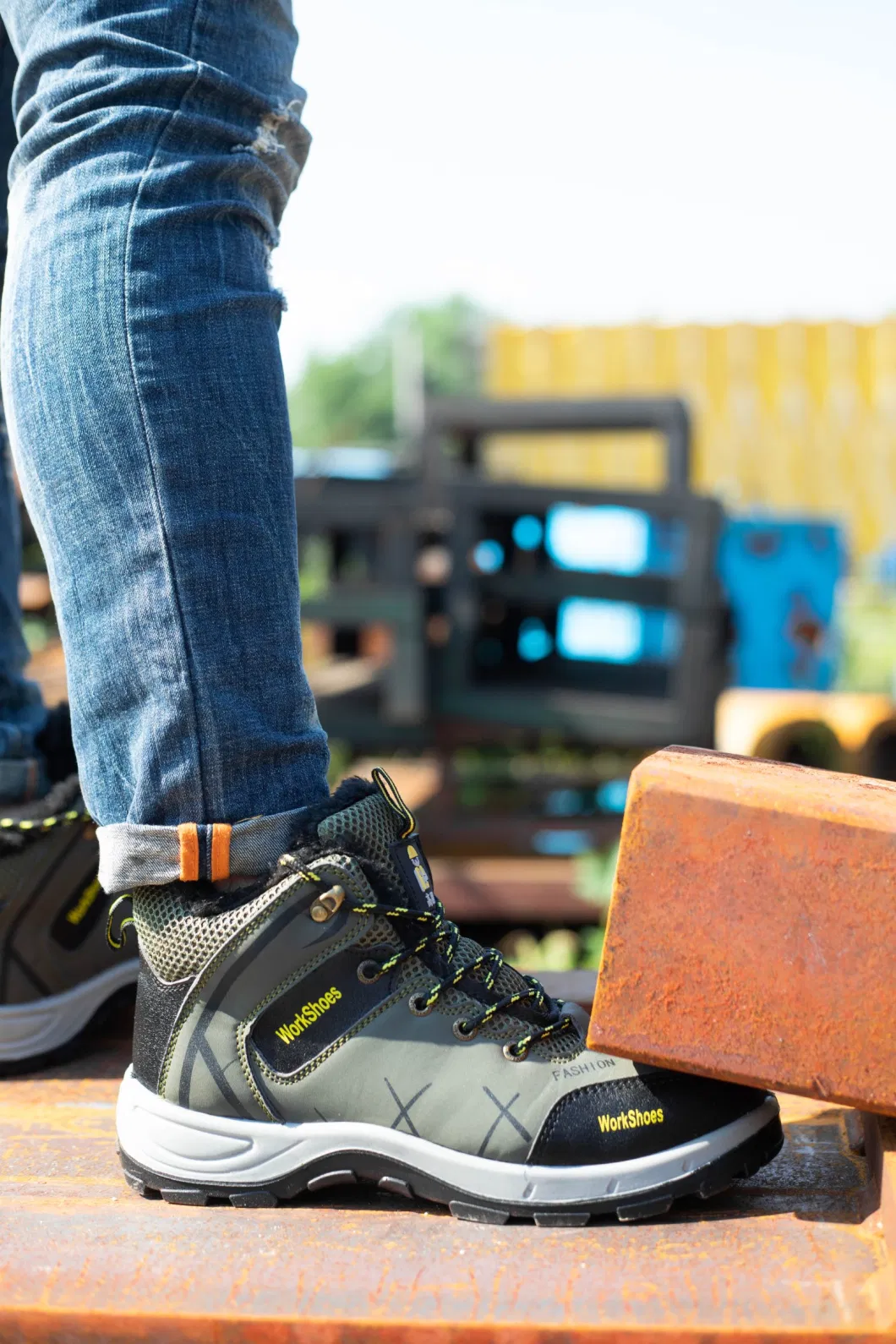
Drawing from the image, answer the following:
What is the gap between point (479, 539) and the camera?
4586mm

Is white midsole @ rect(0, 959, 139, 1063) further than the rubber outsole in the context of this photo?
Yes

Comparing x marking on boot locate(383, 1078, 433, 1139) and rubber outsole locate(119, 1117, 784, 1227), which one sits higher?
x marking on boot locate(383, 1078, 433, 1139)

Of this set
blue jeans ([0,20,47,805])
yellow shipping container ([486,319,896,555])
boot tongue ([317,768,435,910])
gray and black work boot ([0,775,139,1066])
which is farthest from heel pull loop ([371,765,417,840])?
yellow shipping container ([486,319,896,555])

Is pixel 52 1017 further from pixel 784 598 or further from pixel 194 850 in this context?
pixel 784 598

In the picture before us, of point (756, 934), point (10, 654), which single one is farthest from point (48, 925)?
point (756, 934)

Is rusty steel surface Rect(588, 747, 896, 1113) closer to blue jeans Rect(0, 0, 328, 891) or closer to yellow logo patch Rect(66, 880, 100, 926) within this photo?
blue jeans Rect(0, 0, 328, 891)

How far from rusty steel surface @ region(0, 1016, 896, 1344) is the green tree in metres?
40.6

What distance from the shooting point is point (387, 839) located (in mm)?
1103

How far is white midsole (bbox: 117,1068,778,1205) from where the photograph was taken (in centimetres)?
102

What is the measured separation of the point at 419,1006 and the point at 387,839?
0.49 ft

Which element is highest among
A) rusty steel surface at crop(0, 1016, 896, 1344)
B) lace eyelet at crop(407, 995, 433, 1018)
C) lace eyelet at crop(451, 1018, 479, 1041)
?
lace eyelet at crop(407, 995, 433, 1018)

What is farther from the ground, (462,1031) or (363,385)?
(363,385)

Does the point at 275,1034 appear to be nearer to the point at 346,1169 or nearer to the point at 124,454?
the point at 346,1169

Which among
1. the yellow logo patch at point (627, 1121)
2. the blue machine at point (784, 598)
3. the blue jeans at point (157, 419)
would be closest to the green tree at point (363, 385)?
the blue machine at point (784, 598)
